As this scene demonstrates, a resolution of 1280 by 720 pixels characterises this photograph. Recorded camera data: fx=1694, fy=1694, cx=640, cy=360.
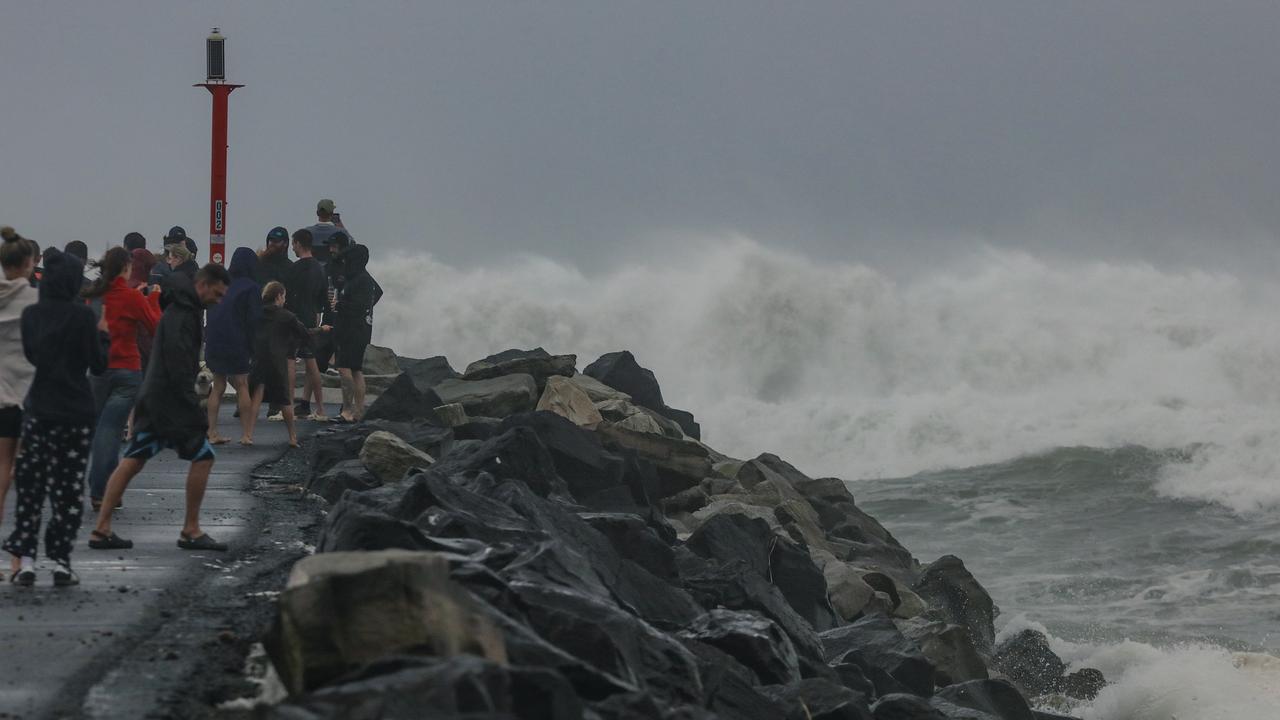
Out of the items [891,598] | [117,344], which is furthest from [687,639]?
[891,598]

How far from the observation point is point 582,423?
55.7 feet

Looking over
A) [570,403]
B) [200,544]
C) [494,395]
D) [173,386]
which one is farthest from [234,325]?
[494,395]

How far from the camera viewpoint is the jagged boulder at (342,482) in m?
11.3

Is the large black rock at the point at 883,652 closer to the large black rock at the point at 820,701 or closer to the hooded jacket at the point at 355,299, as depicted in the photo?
the large black rock at the point at 820,701

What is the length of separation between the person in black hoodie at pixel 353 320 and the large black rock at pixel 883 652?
6772 millimetres

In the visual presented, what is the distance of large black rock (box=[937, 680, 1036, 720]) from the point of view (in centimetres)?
1009

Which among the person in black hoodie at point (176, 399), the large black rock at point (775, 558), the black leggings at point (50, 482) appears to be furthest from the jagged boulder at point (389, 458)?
the black leggings at point (50, 482)

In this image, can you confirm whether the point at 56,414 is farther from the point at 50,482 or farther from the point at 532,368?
the point at 532,368

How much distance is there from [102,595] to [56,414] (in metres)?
0.85

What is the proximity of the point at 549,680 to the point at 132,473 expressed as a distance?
A: 4195 millimetres

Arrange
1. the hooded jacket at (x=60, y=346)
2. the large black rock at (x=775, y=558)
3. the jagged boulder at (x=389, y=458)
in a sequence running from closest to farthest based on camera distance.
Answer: the hooded jacket at (x=60, y=346)
the jagged boulder at (x=389, y=458)
the large black rock at (x=775, y=558)

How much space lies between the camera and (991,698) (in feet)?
33.9

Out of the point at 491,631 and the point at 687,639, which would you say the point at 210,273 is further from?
the point at 491,631

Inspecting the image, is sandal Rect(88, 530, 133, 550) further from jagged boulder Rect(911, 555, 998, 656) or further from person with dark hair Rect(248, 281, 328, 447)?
jagged boulder Rect(911, 555, 998, 656)
